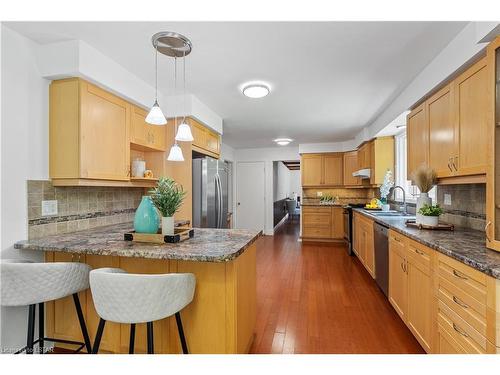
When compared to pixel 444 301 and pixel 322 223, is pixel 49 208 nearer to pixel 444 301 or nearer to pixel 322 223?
pixel 444 301

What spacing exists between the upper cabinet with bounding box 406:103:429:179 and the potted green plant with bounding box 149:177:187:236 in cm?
236

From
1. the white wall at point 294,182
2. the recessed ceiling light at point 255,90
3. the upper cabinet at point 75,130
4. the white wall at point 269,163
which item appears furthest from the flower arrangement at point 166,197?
the white wall at point 294,182

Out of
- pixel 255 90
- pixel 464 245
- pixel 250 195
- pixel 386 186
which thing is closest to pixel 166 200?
pixel 255 90

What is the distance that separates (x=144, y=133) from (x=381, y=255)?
305 centimetres

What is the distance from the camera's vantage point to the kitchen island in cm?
158

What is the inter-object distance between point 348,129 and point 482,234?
133 inches

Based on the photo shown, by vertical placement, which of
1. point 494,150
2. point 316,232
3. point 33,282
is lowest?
point 316,232

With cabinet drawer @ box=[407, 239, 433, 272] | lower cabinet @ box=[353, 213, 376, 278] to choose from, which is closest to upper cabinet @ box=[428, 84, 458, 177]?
cabinet drawer @ box=[407, 239, 433, 272]

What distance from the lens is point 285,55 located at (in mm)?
2186

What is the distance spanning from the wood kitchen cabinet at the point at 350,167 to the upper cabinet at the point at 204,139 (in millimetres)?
3469

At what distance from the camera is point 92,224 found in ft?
8.35

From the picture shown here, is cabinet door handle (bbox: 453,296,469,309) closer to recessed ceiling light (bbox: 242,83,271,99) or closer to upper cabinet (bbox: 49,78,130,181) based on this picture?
recessed ceiling light (bbox: 242,83,271,99)
